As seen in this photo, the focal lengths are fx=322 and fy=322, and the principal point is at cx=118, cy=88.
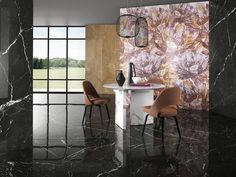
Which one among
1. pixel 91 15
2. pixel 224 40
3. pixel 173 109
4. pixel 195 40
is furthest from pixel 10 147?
pixel 91 15

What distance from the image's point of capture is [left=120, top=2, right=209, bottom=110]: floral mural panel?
8039 millimetres

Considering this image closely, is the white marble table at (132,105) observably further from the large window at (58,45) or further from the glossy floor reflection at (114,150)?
the large window at (58,45)

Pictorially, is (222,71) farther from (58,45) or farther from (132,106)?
(58,45)

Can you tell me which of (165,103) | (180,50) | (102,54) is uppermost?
(102,54)

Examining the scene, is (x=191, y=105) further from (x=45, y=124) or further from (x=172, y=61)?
(x=45, y=124)

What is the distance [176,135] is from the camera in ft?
17.2

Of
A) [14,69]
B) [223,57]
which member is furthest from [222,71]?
[14,69]

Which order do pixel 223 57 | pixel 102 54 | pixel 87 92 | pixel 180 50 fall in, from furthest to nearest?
pixel 102 54
pixel 180 50
pixel 223 57
pixel 87 92

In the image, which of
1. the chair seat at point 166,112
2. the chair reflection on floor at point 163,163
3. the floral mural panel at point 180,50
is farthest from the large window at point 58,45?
the chair reflection on floor at point 163,163

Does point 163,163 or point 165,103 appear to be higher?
point 165,103

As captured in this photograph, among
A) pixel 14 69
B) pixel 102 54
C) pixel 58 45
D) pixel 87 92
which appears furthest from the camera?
pixel 58 45

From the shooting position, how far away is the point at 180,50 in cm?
835

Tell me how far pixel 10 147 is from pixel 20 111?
68cm

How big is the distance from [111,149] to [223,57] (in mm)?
3980
